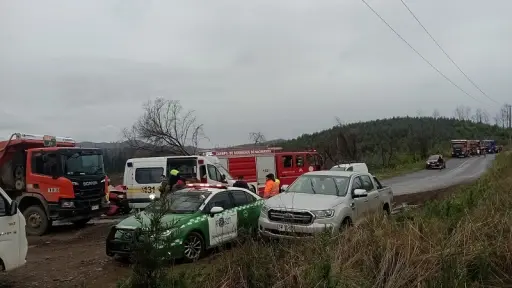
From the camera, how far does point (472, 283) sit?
4941 mm

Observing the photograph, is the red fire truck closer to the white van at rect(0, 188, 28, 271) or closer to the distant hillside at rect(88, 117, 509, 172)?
the distant hillside at rect(88, 117, 509, 172)

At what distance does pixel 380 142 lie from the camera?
81938 mm

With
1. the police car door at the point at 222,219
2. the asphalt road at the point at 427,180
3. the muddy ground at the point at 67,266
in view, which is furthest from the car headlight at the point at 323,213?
the asphalt road at the point at 427,180

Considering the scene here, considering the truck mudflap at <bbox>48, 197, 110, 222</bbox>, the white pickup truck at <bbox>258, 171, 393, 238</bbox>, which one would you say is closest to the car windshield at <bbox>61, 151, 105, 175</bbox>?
the truck mudflap at <bbox>48, 197, 110, 222</bbox>

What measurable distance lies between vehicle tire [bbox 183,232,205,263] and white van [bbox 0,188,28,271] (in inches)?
109

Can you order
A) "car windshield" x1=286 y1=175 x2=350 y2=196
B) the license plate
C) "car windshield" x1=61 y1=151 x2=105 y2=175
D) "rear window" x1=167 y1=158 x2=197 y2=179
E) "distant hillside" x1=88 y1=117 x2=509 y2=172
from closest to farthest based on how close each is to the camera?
1. the license plate
2. "car windshield" x1=286 y1=175 x2=350 y2=196
3. "car windshield" x1=61 y1=151 x2=105 y2=175
4. "rear window" x1=167 y1=158 x2=197 y2=179
5. "distant hillside" x1=88 y1=117 x2=509 y2=172

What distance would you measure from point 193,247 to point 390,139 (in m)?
85.0

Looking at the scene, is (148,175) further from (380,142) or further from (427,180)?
(380,142)

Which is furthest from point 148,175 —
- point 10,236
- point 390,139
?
point 390,139

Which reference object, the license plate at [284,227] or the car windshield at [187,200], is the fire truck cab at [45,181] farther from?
the license plate at [284,227]

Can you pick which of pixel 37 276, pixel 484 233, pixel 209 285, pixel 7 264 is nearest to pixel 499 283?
pixel 484 233

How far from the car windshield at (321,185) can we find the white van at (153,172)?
7861mm

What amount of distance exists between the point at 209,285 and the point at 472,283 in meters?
2.82

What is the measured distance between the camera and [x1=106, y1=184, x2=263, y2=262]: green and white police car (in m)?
8.80
